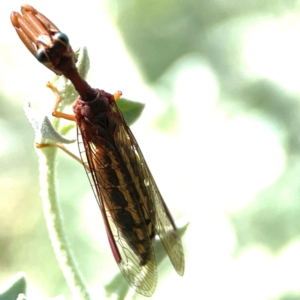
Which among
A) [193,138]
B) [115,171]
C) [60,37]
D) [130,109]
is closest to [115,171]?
[115,171]

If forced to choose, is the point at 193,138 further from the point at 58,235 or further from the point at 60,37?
the point at 58,235

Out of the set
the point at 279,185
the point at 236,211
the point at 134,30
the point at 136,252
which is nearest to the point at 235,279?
the point at 236,211

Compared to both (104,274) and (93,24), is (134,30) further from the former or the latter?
(104,274)

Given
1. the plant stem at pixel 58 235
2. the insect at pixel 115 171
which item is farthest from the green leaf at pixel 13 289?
the insect at pixel 115 171

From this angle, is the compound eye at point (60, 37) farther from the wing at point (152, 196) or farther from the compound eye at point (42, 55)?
the wing at point (152, 196)

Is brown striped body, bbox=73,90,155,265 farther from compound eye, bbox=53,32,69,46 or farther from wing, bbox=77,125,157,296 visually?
compound eye, bbox=53,32,69,46

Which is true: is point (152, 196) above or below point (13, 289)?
above

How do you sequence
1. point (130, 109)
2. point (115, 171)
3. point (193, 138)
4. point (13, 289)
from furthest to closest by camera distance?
point (193, 138), point (115, 171), point (130, 109), point (13, 289)
